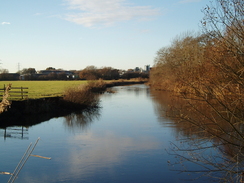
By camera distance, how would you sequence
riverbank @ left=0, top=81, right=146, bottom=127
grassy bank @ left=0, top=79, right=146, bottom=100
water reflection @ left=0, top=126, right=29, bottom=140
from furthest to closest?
grassy bank @ left=0, top=79, right=146, bottom=100 → riverbank @ left=0, top=81, right=146, bottom=127 → water reflection @ left=0, top=126, right=29, bottom=140

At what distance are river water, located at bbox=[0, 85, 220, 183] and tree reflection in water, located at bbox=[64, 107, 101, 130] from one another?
0.06 m

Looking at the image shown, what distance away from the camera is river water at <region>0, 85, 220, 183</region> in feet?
25.0

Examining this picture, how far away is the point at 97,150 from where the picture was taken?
10031 millimetres

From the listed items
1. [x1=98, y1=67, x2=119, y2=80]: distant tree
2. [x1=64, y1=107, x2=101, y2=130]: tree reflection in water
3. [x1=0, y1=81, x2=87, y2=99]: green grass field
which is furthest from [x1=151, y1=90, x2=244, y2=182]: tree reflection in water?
[x1=98, y1=67, x2=119, y2=80]: distant tree

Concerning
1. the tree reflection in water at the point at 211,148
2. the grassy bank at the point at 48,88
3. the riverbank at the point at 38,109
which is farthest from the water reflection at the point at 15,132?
the tree reflection in water at the point at 211,148

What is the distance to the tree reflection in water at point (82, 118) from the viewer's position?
49.7 feet

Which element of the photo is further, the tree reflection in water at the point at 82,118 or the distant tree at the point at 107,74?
the distant tree at the point at 107,74

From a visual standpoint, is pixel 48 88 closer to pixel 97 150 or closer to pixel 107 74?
pixel 97 150

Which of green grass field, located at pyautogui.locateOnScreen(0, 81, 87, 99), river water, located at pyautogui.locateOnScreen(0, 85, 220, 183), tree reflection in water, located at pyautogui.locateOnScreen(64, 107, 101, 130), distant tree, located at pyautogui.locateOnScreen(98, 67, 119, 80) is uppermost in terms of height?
distant tree, located at pyautogui.locateOnScreen(98, 67, 119, 80)

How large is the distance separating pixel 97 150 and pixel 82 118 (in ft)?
25.0

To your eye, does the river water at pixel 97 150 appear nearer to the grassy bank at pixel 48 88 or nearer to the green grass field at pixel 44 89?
the grassy bank at pixel 48 88

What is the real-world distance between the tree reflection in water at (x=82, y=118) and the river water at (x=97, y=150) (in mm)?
55

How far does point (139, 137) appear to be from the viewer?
11.8 meters

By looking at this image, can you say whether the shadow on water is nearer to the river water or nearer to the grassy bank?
the river water
